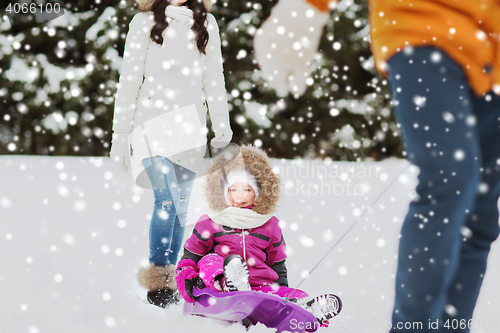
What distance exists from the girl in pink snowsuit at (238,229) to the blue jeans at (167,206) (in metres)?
0.14

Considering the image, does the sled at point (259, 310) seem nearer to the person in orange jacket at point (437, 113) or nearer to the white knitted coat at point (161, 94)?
the person in orange jacket at point (437, 113)

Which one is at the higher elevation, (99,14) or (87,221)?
(99,14)

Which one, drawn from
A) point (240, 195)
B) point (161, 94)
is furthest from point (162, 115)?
point (240, 195)

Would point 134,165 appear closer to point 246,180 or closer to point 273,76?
point 246,180

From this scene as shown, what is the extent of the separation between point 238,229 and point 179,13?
114cm

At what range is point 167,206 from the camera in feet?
6.59

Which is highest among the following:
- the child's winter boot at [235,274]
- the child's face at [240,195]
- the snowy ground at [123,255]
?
the child's face at [240,195]

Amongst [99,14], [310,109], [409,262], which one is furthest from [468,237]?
[99,14]

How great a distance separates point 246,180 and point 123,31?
6064 millimetres

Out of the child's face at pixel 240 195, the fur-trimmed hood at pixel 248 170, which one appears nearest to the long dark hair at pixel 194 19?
the fur-trimmed hood at pixel 248 170

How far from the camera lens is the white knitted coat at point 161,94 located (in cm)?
200

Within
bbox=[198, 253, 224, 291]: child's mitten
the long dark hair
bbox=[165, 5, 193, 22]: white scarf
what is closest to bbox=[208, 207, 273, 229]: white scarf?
bbox=[198, 253, 224, 291]: child's mitten

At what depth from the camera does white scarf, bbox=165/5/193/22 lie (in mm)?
2068

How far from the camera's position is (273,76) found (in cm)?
116
